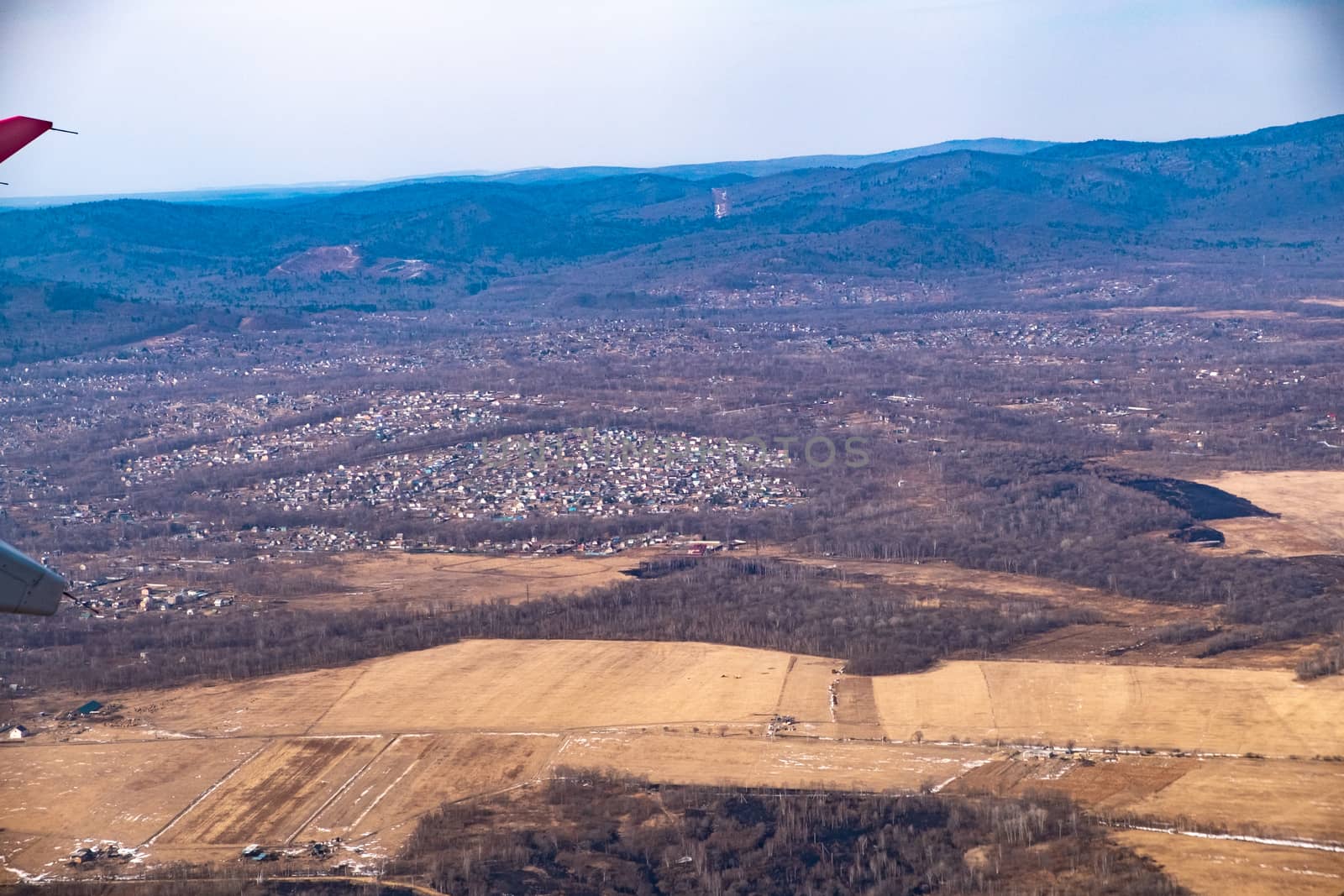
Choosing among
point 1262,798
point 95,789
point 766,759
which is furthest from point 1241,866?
point 95,789

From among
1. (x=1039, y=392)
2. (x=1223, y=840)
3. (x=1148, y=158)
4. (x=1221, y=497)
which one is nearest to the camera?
(x=1223, y=840)

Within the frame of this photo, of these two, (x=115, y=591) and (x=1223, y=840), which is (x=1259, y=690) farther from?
(x=115, y=591)

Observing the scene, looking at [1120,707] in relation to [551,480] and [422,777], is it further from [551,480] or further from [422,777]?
[551,480]

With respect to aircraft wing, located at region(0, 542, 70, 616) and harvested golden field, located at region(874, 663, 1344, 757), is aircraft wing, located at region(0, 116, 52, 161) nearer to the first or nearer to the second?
aircraft wing, located at region(0, 542, 70, 616)

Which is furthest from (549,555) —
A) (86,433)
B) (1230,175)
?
(1230,175)

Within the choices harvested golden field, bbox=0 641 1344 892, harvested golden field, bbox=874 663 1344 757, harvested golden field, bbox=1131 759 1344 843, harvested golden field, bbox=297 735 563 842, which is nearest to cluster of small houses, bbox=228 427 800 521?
harvested golden field, bbox=0 641 1344 892

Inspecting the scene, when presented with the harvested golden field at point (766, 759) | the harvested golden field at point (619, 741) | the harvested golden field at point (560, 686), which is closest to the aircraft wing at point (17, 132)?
the harvested golden field at point (619, 741)
